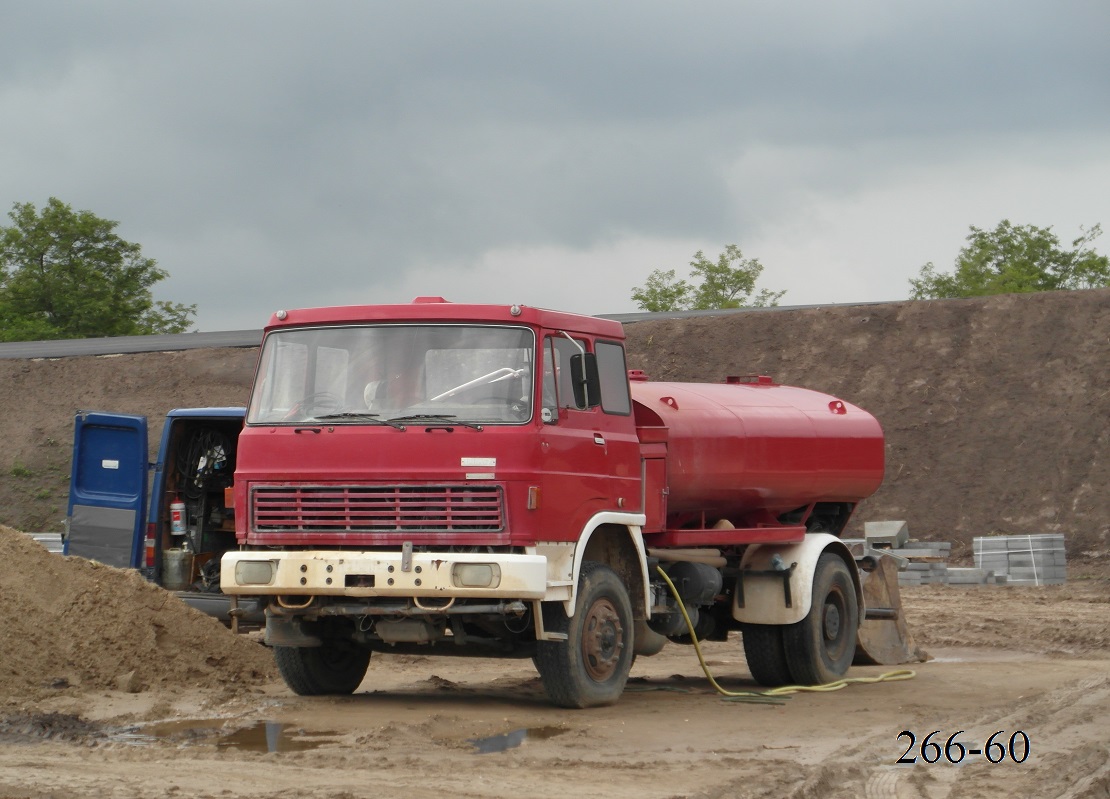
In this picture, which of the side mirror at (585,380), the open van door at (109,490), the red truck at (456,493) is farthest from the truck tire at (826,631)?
the open van door at (109,490)

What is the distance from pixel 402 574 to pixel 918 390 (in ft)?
90.4

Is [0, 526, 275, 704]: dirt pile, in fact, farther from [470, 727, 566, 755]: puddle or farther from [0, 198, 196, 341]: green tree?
[0, 198, 196, 341]: green tree

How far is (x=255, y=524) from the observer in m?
10.5

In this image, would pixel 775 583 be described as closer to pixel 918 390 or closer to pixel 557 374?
pixel 557 374

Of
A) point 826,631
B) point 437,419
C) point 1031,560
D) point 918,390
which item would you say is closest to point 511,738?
point 437,419

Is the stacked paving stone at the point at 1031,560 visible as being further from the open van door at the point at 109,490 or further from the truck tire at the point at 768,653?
the open van door at the point at 109,490

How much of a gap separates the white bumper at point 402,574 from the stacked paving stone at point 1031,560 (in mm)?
18158

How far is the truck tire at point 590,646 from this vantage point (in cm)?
1049

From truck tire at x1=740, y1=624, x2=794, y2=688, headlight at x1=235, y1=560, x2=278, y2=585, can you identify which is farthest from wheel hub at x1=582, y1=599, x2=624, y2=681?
truck tire at x1=740, y1=624, x2=794, y2=688

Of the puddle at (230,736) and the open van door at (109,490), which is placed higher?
the open van door at (109,490)

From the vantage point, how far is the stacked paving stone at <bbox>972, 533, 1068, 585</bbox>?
84.7 ft

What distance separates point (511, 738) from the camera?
31.0 feet

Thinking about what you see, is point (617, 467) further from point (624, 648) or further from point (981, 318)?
point (981, 318)

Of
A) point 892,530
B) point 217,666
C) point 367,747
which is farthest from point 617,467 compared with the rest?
point 892,530
